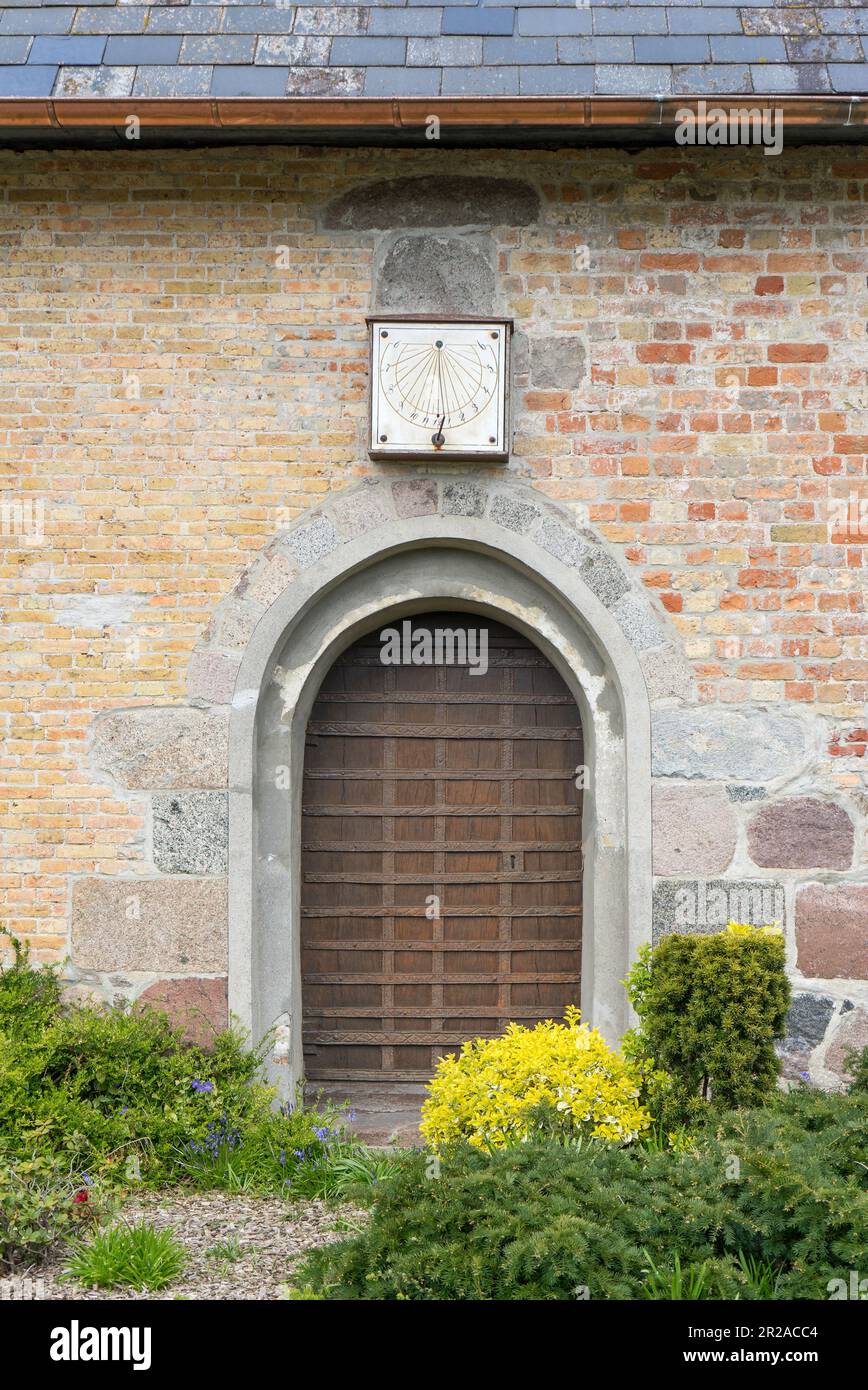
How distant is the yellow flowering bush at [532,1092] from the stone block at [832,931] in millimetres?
1219

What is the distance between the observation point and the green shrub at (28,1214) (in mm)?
3936

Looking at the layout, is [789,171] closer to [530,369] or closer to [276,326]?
[530,369]

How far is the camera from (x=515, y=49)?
532cm

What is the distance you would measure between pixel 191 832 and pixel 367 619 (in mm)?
1285

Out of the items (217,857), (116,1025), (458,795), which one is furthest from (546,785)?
(116,1025)

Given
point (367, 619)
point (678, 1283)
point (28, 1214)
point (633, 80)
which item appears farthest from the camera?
point (367, 619)

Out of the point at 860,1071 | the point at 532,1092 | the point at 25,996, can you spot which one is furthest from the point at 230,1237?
the point at 860,1071

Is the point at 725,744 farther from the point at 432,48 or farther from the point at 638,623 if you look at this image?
the point at 432,48

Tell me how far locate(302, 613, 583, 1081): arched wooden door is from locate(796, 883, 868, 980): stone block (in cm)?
107

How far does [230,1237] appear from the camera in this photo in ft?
14.2

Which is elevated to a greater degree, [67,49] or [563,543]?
[67,49]

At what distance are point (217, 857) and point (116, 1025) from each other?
32.6 inches

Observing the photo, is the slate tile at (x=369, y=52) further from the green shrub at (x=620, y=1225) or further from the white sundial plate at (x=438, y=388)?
the green shrub at (x=620, y=1225)
